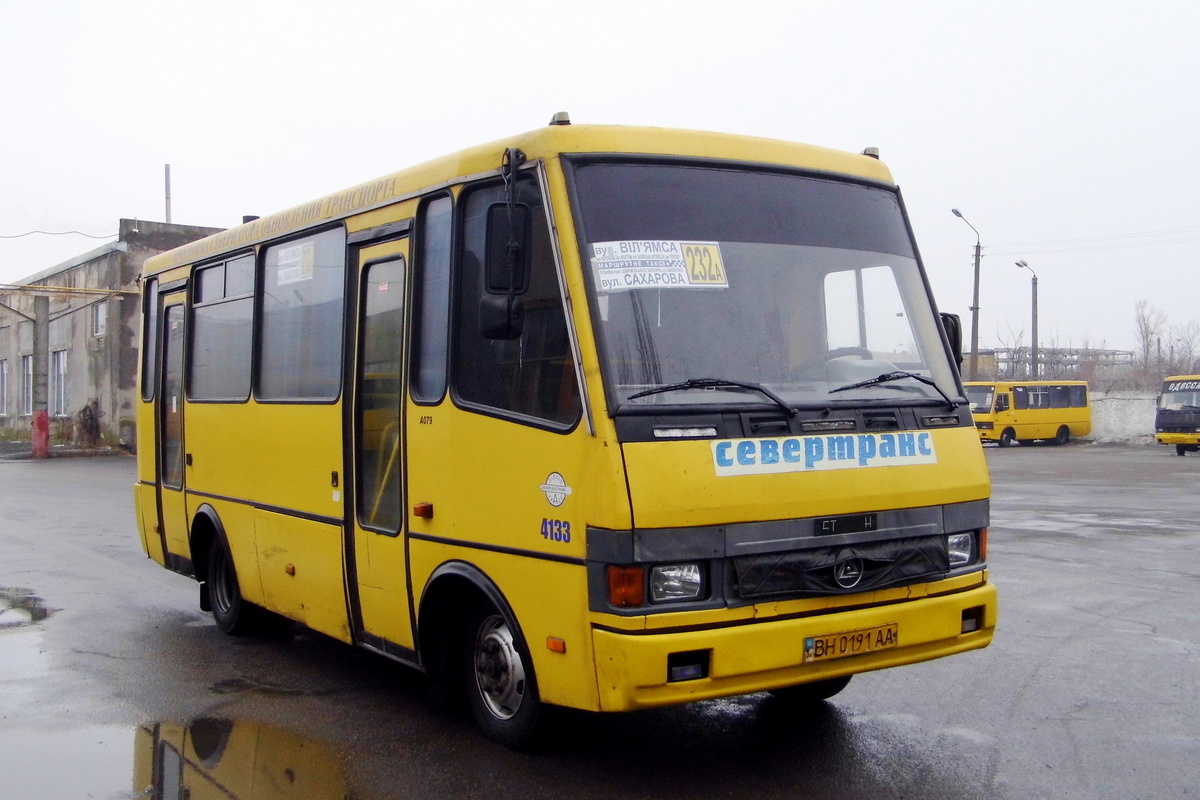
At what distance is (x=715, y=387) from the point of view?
199 inches

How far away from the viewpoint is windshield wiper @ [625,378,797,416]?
4953 mm

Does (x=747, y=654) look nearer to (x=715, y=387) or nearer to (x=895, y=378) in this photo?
(x=715, y=387)

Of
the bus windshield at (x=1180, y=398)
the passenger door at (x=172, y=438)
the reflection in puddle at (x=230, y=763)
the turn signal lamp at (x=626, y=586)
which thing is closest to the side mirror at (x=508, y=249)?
the turn signal lamp at (x=626, y=586)

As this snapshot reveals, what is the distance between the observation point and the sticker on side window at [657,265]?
5109 mm

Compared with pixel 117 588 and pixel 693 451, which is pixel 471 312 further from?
pixel 117 588

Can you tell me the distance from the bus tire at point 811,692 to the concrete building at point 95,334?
105 ft

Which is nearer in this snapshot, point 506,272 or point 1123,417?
point 506,272

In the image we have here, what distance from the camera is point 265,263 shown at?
8156mm

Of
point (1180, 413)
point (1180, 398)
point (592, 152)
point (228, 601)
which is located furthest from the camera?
point (1180, 398)

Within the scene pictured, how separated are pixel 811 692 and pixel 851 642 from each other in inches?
56.5

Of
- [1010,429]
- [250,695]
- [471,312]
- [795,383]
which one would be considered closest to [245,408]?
[250,695]

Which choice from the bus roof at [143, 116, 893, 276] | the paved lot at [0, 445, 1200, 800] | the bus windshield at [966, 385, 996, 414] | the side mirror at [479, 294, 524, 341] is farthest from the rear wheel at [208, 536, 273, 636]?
the bus windshield at [966, 385, 996, 414]

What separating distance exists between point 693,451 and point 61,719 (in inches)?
156

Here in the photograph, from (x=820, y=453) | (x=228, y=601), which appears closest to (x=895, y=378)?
(x=820, y=453)
